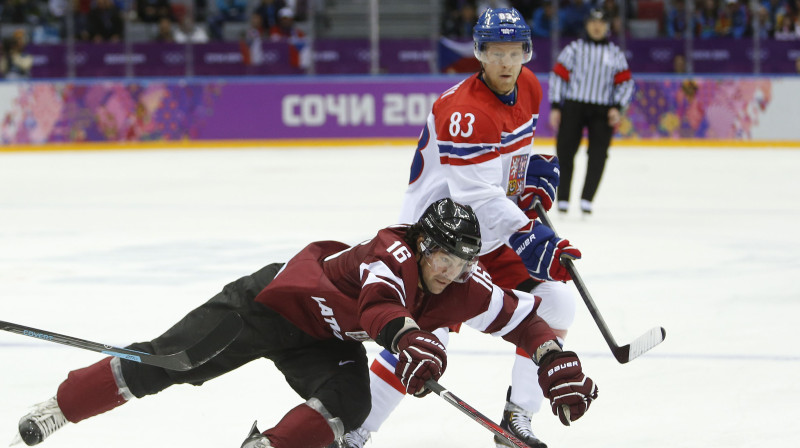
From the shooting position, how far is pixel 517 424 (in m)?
2.97

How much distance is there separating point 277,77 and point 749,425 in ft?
31.4

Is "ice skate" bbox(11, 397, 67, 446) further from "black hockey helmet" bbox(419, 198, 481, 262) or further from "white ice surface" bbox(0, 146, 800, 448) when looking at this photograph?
"black hockey helmet" bbox(419, 198, 481, 262)

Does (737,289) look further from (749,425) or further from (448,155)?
(448,155)

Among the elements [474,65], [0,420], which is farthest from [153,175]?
[0,420]

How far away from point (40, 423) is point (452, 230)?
111 centimetres

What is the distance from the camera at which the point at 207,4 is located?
13.6m

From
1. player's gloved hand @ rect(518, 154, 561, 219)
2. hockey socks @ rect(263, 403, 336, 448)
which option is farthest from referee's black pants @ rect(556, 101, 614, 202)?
hockey socks @ rect(263, 403, 336, 448)

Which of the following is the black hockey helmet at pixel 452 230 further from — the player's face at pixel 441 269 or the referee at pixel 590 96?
the referee at pixel 590 96

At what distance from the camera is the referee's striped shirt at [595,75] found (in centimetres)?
729

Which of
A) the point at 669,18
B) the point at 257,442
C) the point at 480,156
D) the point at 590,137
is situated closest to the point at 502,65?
the point at 480,156

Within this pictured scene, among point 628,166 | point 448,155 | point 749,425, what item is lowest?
point 628,166

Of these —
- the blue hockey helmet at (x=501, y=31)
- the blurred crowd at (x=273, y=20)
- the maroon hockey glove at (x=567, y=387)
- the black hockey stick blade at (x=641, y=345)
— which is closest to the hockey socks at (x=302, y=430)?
the maroon hockey glove at (x=567, y=387)

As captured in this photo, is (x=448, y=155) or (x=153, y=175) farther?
(x=153, y=175)

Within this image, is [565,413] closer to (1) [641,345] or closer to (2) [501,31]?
(1) [641,345]
